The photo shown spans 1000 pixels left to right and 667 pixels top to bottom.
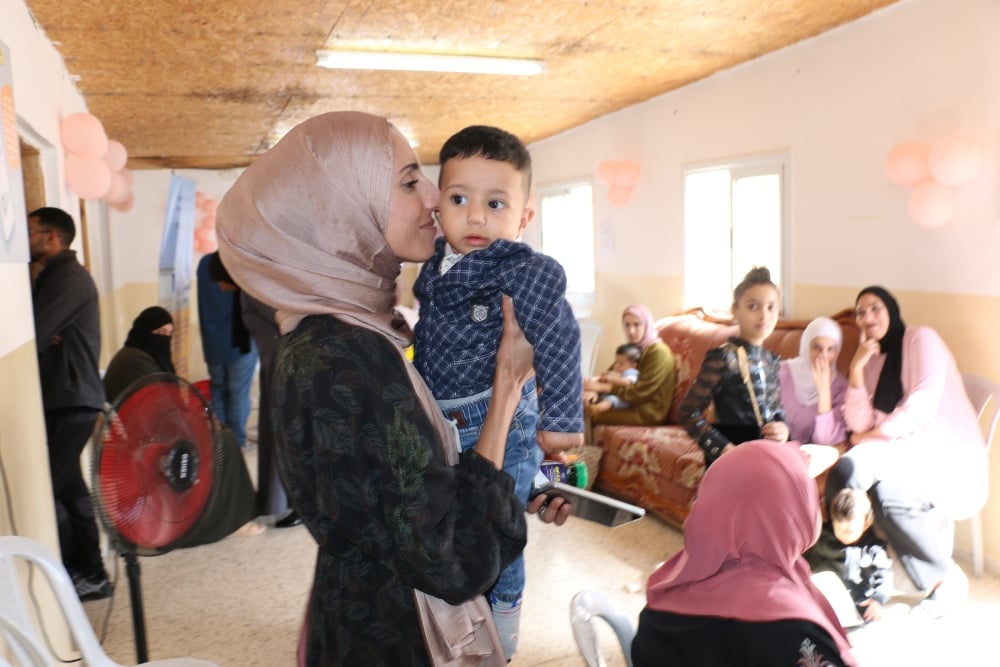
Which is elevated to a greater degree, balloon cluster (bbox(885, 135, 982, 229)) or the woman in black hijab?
balloon cluster (bbox(885, 135, 982, 229))

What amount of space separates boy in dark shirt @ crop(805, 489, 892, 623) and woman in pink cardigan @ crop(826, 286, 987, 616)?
4.7 inches

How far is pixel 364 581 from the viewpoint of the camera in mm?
1078

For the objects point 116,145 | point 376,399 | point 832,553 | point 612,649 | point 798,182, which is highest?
point 116,145

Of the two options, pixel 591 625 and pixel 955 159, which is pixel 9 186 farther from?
pixel 955 159

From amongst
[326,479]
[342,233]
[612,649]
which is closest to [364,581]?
[326,479]

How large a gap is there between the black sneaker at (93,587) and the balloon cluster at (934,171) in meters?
3.96

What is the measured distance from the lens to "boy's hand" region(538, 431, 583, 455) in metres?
1.46

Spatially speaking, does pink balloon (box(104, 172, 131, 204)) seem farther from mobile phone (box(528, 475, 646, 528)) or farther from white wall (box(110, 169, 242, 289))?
mobile phone (box(528, 475, 646, 528))

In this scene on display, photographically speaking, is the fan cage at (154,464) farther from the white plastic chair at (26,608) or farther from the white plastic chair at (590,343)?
the white plastic chair at (590,343)

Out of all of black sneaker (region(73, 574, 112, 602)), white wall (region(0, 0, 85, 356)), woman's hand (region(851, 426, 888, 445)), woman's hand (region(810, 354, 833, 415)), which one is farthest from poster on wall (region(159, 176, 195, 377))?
woman's hand (region(851, 426, 888, 445))

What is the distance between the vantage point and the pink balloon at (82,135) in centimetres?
384

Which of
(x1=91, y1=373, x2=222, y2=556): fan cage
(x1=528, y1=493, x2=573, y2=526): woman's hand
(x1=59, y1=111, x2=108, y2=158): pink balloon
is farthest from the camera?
(x1=59, y1=111, x2=108, y2=158): pink balloon

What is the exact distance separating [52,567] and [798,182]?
407cm

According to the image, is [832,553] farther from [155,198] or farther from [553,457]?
[155,198]
